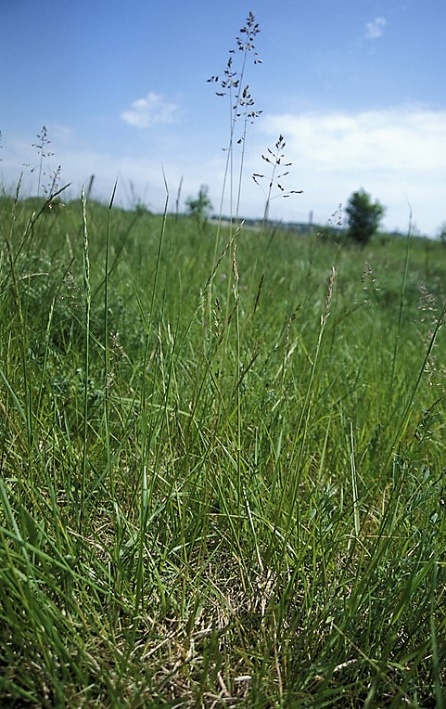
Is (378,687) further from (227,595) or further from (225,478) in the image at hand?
(225,478)

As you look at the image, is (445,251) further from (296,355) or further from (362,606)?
(362,606)

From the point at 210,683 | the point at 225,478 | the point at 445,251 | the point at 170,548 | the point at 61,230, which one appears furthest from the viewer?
the point at 445,251

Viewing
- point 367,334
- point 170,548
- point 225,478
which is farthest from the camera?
point 367,334

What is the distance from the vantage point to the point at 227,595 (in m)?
1.14

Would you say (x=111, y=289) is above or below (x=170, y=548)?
above

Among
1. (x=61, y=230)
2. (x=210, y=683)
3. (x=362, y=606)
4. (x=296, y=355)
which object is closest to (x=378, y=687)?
(x=362, y=606)

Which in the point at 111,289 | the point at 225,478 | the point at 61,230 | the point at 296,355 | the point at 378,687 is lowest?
the point at 378,687

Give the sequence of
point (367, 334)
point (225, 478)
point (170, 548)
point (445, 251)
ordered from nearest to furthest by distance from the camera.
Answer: point (170, 548)
point (225, 478)
point (367, 334)
point (445, 251)

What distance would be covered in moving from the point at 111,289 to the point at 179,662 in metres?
1.89

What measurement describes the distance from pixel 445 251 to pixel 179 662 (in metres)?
10.4

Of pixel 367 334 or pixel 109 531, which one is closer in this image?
pixel 109 531

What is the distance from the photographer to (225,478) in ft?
4.25

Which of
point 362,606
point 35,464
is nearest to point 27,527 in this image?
point 35,464

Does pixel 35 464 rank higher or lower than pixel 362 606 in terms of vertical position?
higher
